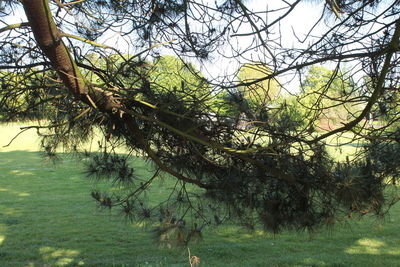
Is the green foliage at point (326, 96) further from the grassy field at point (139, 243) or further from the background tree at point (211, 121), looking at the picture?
the grassy field at point (139, 243)

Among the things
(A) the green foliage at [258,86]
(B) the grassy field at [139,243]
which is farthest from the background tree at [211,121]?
(B) the grassy field at [139,243]

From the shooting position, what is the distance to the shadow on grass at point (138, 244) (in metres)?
5.34

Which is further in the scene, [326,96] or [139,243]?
[139,243]

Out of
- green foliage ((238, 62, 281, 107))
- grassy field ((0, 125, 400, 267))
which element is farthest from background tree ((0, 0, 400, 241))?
grassy field ((0, 125, 400, 267))

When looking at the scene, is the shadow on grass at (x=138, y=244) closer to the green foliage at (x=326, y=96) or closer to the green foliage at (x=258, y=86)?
the green foliage at (x=326, y=96)

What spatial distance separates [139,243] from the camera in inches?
251

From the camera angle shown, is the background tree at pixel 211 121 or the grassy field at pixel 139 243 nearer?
the background tree at pixel 211 121

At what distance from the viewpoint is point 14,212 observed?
25.9ft

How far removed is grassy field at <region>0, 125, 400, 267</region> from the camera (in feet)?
17.5

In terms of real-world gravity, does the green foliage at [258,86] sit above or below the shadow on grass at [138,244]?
above

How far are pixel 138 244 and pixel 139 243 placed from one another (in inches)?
2.2

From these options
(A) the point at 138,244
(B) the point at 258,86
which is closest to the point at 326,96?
(B) the point at 258,86

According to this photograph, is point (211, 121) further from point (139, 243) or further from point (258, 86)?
point (139, 243)

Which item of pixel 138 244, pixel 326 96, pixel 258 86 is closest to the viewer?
pixel 326 96
